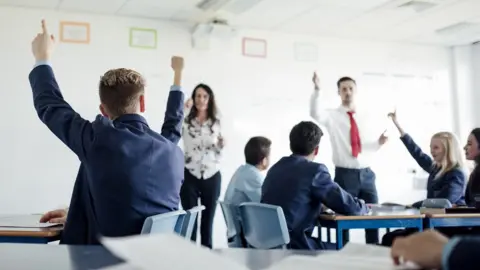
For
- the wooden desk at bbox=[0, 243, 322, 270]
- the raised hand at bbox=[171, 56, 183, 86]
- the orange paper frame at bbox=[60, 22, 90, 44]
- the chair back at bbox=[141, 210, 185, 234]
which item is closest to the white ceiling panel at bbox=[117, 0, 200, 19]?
the orange paper frame at bbox=[60, 22, 90, 44]

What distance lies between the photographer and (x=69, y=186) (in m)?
5.15

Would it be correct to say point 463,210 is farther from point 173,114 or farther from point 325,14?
point 325,14

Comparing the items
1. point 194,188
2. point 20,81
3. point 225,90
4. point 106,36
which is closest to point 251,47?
point 225,90

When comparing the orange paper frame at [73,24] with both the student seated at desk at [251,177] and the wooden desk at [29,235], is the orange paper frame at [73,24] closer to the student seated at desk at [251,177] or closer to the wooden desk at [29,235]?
the student seated at desk at [251,177]

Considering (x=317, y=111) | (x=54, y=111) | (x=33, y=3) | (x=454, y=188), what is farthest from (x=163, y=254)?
(x=33, y=3)

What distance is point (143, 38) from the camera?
5441mm

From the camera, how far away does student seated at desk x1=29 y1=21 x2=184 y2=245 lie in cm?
167

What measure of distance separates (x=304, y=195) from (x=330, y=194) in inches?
5.2

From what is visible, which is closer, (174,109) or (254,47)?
(174,109)

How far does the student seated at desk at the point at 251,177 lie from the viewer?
3.37 metres

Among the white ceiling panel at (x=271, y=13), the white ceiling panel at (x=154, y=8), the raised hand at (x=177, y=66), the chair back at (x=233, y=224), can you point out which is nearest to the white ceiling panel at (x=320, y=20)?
the white ceiling panel at (x=271, y=13)

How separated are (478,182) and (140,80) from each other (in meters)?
2.11

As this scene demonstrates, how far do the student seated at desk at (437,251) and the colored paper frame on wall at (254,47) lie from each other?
5255 mm

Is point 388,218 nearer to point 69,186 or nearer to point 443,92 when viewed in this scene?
point 69,186
